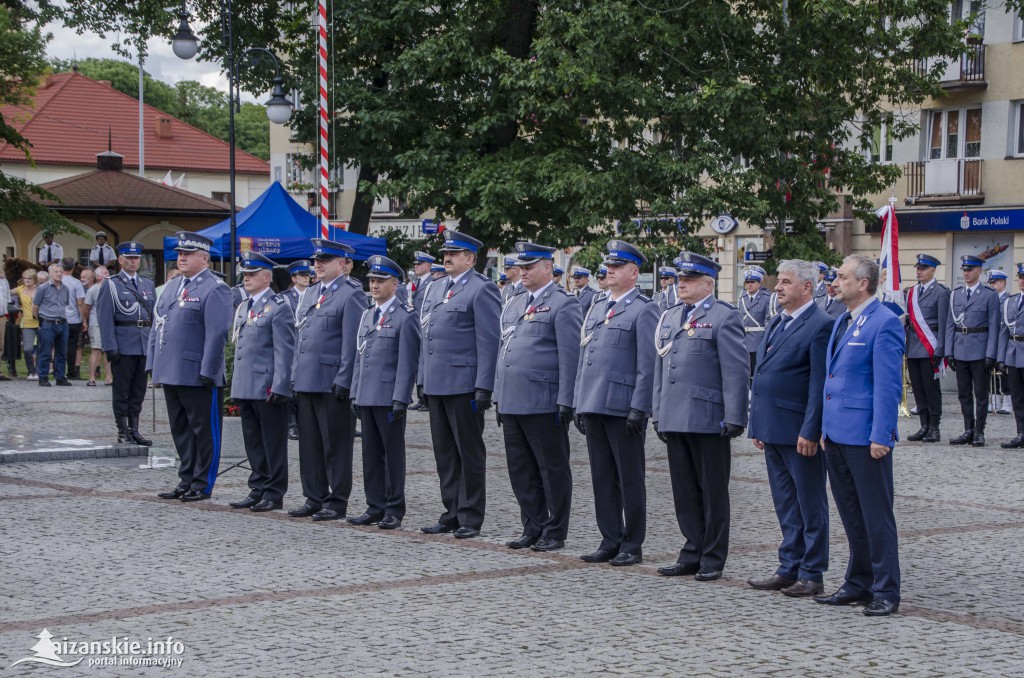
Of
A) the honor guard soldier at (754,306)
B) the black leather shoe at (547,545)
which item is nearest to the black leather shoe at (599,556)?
the black leather shoe at (547,545)

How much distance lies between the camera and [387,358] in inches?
425

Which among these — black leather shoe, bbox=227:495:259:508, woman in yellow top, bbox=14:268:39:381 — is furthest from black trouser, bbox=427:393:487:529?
woman in yellow top, bbox=14:268:39:381

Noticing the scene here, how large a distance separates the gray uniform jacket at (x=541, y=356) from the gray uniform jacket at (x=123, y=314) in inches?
253

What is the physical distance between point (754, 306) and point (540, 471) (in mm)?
12633

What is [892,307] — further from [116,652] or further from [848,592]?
[116,652]

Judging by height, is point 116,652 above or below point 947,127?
below

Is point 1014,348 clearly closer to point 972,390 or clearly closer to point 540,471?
point 972,390

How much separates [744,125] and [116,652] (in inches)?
706

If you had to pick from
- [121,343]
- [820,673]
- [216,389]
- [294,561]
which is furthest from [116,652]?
[121,343]

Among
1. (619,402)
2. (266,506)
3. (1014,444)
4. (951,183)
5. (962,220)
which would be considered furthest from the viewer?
(951,183)

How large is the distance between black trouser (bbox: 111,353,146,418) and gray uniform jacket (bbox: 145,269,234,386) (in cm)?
330

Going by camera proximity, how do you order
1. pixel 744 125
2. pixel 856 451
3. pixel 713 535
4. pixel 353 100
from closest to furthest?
pixel 856 451
pixel 713 535
pixel 744 125
pixel 353 100

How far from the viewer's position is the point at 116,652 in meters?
6.60

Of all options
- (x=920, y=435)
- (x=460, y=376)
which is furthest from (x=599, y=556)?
(x=920, y=435)
